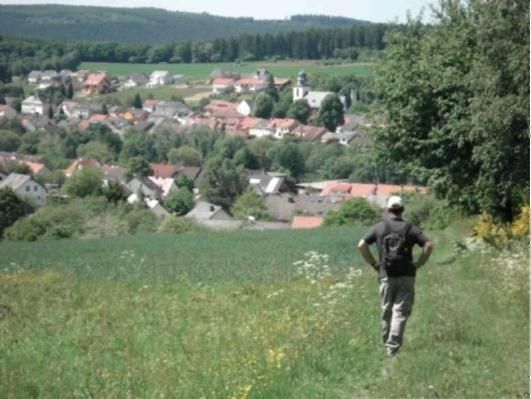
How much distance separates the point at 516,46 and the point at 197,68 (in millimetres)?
170753

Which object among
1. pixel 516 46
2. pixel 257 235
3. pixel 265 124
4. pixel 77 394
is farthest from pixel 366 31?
pixel 77 394

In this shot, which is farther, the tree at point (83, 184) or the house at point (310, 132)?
the house at point (310, 132)

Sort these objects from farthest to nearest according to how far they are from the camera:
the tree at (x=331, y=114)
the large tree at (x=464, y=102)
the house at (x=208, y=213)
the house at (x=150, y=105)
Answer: the house at (x=150, y=105), the tree at (x=331, y=114), the house at (x=208, y=213), the large tree at (x=464, y=102)

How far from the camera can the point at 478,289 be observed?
44.0 feet

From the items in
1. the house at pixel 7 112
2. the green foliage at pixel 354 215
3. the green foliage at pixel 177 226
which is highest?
the green foliage at pixel 177 226

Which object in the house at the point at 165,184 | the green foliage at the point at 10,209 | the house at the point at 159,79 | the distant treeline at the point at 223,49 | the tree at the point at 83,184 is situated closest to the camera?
the green foliage at the point at 10,209

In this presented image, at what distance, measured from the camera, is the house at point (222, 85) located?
161500mm

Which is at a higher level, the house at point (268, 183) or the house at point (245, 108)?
the house at point (268, 183)

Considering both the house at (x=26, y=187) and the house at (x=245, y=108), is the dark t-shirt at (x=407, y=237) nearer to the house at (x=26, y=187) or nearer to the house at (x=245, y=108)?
the house at (x=26, y=187)

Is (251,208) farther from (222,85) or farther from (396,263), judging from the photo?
(222,85)

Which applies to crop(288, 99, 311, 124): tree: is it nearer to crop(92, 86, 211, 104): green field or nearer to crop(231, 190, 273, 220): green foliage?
crop(92, 86, 211, 104): green field

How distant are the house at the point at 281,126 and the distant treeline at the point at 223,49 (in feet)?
103

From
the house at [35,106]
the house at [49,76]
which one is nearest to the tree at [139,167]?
the house at [35,106]

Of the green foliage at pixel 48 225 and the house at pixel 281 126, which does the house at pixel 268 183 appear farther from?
the green foliage at pixel 48 225
